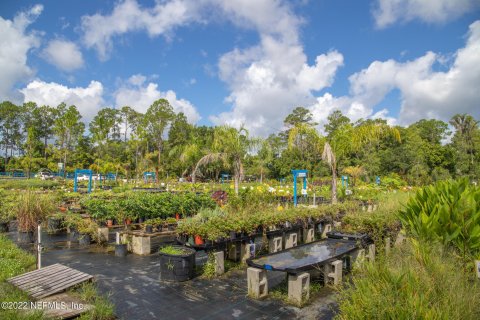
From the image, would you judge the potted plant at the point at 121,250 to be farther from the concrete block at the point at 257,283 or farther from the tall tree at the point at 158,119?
the tall tree at the point at 158,119

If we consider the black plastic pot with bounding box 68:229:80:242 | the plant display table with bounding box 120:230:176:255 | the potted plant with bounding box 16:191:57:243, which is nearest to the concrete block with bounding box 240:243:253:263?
the plant display table with bounding box 120:230:176:255

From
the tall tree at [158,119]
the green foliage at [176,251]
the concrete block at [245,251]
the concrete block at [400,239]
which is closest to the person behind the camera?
the green foliage at [176,251]

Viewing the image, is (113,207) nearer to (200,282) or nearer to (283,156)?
(200,282)

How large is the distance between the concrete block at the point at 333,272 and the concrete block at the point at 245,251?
6.04ft

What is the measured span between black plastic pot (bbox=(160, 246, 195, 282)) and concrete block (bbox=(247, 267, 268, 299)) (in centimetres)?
121

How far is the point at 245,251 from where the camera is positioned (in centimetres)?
661

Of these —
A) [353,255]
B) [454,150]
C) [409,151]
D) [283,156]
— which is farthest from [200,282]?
[454,150]

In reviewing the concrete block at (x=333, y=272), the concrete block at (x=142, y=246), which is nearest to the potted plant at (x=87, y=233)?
the concrete block at (x=142, y=246)

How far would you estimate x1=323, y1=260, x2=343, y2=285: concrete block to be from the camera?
16.3 ft

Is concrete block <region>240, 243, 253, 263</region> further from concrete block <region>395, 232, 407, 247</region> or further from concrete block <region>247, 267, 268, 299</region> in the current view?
concrete block <region>395, 232, 407, 247</region>

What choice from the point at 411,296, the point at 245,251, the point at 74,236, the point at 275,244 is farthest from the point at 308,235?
the point at 74,236

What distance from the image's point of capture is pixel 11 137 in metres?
52.2

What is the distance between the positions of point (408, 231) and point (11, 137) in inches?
2453

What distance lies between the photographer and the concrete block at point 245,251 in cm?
653
